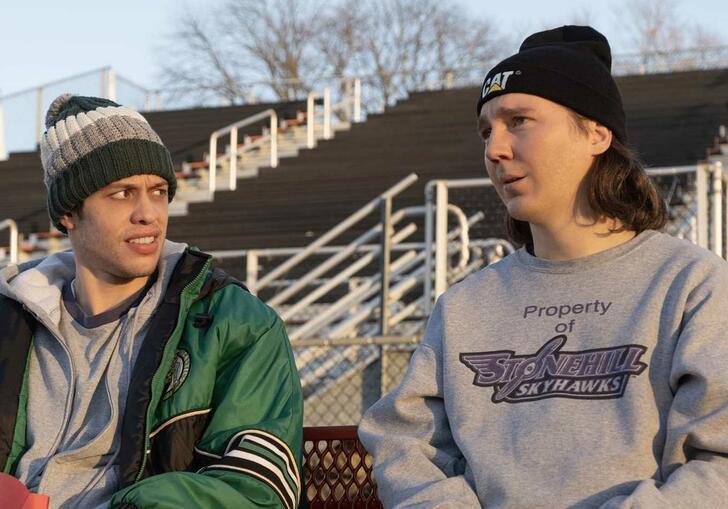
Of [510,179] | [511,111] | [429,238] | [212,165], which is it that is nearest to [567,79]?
[511,111]

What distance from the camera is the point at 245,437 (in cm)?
362

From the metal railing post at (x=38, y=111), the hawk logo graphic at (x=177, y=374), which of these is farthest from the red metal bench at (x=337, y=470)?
the metal railing post at (x=38, y=111)

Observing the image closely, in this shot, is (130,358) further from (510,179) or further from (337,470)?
(510,179)

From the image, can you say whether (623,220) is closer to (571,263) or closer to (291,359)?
(571,263)

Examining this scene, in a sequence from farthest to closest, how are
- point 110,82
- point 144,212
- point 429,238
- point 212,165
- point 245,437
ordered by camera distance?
1. point 110,82
2. point 212,165
3. point 429,238
4. point 144,212
5. point 245,437

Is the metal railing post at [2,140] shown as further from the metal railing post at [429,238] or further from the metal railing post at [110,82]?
the metal railing post at [429,238]

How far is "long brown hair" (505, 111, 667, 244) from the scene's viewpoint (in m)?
3.35

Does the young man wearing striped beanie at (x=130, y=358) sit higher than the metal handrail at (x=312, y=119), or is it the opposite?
the metal handrail at (x=312, y=119)

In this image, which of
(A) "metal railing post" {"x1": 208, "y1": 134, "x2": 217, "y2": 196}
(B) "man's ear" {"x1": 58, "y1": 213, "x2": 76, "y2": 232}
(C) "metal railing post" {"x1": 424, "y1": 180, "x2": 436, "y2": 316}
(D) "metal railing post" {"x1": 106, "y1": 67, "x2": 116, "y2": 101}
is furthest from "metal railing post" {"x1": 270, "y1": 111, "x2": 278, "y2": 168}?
(B) "man's ear" {"x1": 58, "y1": 213, "x2": 76, "y2": 232}

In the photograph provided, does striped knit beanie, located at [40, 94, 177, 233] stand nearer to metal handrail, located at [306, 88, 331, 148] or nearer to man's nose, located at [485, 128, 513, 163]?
man's nose, located at [485, 128, 513, 163]

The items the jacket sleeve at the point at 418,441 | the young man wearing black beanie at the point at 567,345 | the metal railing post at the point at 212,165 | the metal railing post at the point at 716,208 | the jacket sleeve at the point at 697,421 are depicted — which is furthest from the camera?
the metal railing post at the point at 212,165

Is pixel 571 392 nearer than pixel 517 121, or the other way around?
pixel 571 392

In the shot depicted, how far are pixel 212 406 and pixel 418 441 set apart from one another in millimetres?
652

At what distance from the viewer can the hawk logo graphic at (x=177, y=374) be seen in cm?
376
